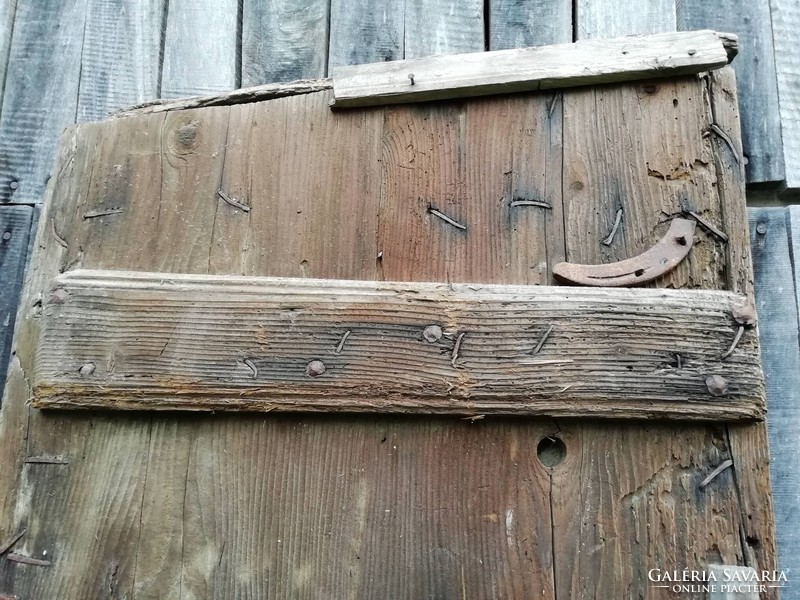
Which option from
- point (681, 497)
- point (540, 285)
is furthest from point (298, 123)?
point (681, 497)

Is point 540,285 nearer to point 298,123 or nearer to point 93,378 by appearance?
point 298,123

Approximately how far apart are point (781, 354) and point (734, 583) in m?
0.54

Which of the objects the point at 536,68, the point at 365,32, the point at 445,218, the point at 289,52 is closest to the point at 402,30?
the point at 365,32

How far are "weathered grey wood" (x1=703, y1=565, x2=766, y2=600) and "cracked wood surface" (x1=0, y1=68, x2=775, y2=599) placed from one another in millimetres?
27

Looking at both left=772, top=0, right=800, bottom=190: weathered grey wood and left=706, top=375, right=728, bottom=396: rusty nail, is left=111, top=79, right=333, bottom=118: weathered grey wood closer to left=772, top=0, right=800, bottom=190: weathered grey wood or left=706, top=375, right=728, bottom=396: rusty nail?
left=706, top=375, right=728, bottom=396: rusty nail

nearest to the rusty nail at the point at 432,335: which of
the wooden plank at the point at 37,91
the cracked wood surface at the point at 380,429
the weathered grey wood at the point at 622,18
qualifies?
the cracked wood surface at the point at 380,429

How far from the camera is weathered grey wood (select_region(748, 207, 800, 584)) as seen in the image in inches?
47.6

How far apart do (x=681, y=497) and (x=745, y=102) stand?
3.01ft

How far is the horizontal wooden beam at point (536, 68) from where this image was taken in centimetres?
110

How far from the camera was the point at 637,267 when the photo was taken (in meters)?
1.06

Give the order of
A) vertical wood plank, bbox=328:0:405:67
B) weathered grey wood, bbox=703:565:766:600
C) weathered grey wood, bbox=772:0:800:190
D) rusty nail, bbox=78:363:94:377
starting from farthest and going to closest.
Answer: vertical wood plank, bbox=328:0:405:67
weathered grey wood, bbox=772:0:800:190
rusty nail, bbox=78:363:94:377
weathered grey wood, bbox=703:565:766:600

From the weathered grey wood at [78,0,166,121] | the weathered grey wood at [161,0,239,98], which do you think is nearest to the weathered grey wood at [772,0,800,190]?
the weathered grey wood at [161,0,239,98]

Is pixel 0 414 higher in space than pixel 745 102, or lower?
lower

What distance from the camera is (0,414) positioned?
1.09m
